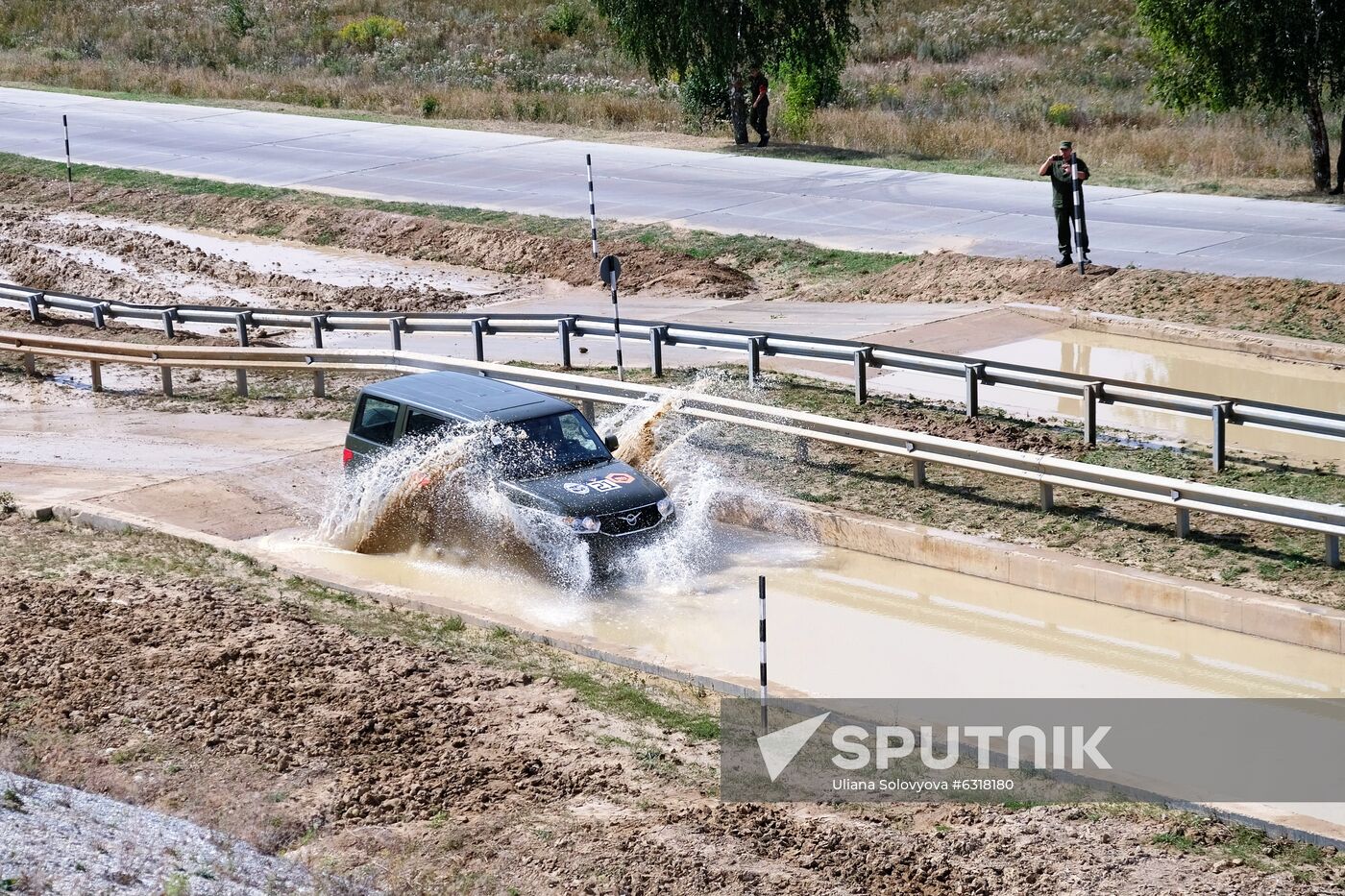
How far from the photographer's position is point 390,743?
944 centimetres

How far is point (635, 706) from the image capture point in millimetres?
10195

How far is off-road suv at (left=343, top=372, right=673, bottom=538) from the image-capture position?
13141mm

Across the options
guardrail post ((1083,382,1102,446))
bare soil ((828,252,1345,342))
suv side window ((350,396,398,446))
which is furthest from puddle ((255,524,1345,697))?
bare soil ((828,252,1345,342))

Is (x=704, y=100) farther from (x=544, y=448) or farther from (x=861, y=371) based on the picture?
(x=544, y=448)

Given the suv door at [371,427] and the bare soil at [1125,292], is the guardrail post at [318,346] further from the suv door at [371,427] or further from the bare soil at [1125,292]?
the bare soil at [1125,292]

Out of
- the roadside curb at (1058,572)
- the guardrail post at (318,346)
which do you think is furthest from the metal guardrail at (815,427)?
the roadside curb at (1058,572)

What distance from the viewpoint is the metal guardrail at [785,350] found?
46.9 feet

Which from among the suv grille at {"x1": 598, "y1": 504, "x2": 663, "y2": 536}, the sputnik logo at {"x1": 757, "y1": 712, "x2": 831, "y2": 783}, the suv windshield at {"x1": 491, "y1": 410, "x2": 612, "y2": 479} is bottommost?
the sputnik logo at {"x1": 757, "y1": 712, "x2": 831, "y2": 783}

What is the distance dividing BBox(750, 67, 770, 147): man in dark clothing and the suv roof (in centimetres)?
2343

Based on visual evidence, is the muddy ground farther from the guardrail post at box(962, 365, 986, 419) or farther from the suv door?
the guardrail post at box(962, 365, 986, 419)

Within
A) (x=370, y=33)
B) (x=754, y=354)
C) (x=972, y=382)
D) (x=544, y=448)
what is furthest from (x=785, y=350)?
(x=370, y=33)

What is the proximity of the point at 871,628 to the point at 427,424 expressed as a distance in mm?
4369

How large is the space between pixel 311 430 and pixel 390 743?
928cm

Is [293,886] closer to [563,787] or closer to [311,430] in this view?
[563,787]
